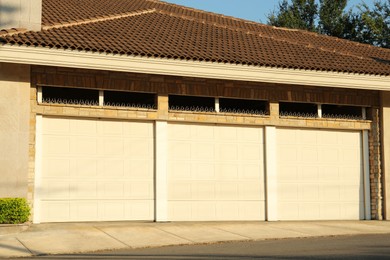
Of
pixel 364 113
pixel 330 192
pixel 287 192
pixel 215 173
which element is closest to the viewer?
pixel 215 173

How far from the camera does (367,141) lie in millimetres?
19062

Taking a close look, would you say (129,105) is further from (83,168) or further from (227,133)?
(227,133)

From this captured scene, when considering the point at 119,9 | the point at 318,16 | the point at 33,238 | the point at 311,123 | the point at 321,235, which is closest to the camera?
the point at 33,238

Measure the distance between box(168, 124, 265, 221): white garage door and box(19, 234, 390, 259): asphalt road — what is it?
13.8ft

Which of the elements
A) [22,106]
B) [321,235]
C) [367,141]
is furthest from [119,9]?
[321,235]

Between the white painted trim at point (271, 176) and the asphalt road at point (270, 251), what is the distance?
4421mm

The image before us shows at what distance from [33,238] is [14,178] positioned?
2.41m

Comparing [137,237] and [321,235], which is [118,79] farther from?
[321,235]

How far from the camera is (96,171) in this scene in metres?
15.9

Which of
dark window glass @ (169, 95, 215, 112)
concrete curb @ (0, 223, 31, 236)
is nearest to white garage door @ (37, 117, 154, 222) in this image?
dark window glass @ (169, 95, 215, 112)

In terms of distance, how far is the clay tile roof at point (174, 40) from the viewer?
15.4 metres

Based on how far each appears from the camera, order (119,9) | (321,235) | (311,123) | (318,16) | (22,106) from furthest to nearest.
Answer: (318,16), (119,9), (311,123), (22,106), (321,235)

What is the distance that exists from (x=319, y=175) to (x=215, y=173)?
3323mm

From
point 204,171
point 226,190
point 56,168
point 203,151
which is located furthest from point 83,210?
point 226,190
